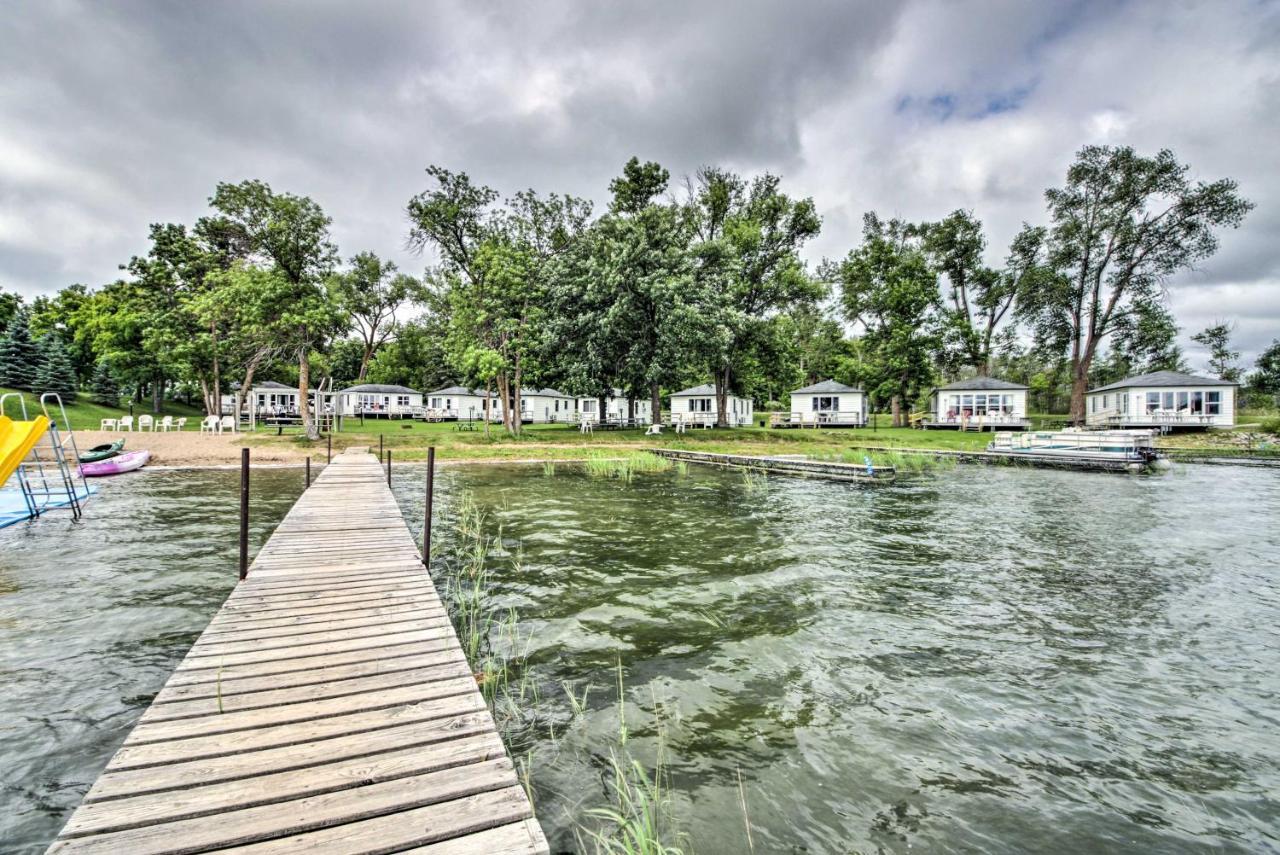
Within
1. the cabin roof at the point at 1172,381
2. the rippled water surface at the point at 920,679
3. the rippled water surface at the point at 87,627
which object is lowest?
the rippled water surface at the point at 920,679

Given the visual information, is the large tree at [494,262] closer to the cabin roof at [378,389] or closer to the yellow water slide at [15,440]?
the yellow water slide at [15,440]

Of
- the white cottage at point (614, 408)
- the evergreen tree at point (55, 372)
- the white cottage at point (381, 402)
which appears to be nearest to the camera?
the evergreen tree at point (55, 372)

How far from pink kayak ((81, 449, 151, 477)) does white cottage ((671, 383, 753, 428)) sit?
35381mm

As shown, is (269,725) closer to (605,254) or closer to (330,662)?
(330,662)

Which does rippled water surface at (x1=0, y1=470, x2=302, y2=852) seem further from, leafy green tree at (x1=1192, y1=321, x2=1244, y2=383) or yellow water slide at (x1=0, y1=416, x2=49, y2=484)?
leafy green tree at (x1=1192, y1=321, x2=1244, y2=383)

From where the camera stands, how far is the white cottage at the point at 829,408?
4578cm

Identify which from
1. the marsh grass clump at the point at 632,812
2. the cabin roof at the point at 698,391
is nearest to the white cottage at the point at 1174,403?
the cabin roof at the point at 698,391

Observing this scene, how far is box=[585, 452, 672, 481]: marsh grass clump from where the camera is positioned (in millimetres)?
20094

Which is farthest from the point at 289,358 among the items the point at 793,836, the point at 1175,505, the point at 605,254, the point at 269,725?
the point at 1175,505

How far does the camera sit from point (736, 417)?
4919cm

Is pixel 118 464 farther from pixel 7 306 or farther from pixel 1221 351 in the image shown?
pixel 1221 351

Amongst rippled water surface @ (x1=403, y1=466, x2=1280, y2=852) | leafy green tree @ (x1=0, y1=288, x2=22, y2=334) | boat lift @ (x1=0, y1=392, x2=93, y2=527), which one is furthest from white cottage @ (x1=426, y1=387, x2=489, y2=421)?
rippled water surface @ (x1=403, y1=466, x2=1280, y2=852)

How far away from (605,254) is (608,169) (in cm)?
874

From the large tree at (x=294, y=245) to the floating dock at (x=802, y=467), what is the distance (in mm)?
19555
